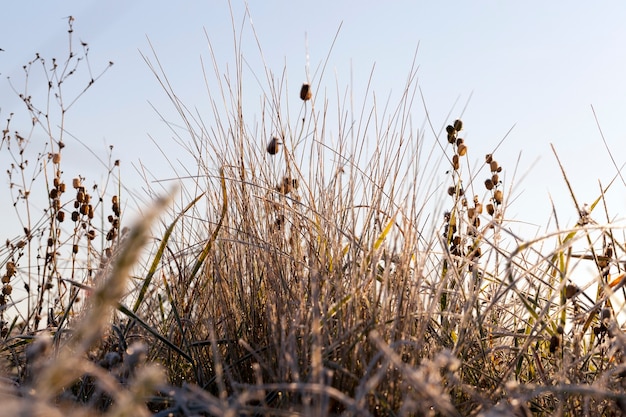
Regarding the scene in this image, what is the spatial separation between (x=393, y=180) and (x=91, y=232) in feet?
5.29

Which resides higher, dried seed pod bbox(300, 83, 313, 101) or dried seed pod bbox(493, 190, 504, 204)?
dried seed pod bbox(300, 83, 313, 101)

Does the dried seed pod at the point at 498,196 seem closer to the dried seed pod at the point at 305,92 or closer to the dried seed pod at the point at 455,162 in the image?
the dried seed pod at the point at 455,162

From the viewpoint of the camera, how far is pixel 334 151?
2.25 m

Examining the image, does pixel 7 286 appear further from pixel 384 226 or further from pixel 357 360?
pixel 357 360

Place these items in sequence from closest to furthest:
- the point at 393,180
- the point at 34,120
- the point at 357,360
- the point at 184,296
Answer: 1. the point at 357,360
2. the point at 393,180
3. the point at 184,296
4. the point at 34,120

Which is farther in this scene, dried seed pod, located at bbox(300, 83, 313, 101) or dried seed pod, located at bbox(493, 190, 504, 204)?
dried seed pod, located at bbox(493, 190, 504, 204)

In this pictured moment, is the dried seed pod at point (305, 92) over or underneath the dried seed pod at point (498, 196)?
over

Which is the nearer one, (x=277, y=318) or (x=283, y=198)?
(x=277, y=318)

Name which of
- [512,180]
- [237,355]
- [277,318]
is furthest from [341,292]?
[512,180]

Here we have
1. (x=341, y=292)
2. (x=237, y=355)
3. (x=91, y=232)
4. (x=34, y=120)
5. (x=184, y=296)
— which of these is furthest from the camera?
(x=34, y=120)

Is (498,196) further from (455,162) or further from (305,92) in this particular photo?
(305,92)

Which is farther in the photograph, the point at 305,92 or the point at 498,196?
the point at 498,196

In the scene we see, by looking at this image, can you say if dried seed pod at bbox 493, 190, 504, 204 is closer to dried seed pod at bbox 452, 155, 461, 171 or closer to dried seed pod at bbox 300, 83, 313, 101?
dried seed pod at bbox 452, 155, 461, 171

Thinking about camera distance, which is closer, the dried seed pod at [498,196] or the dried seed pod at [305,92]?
the dried seed pod at [305,92]
